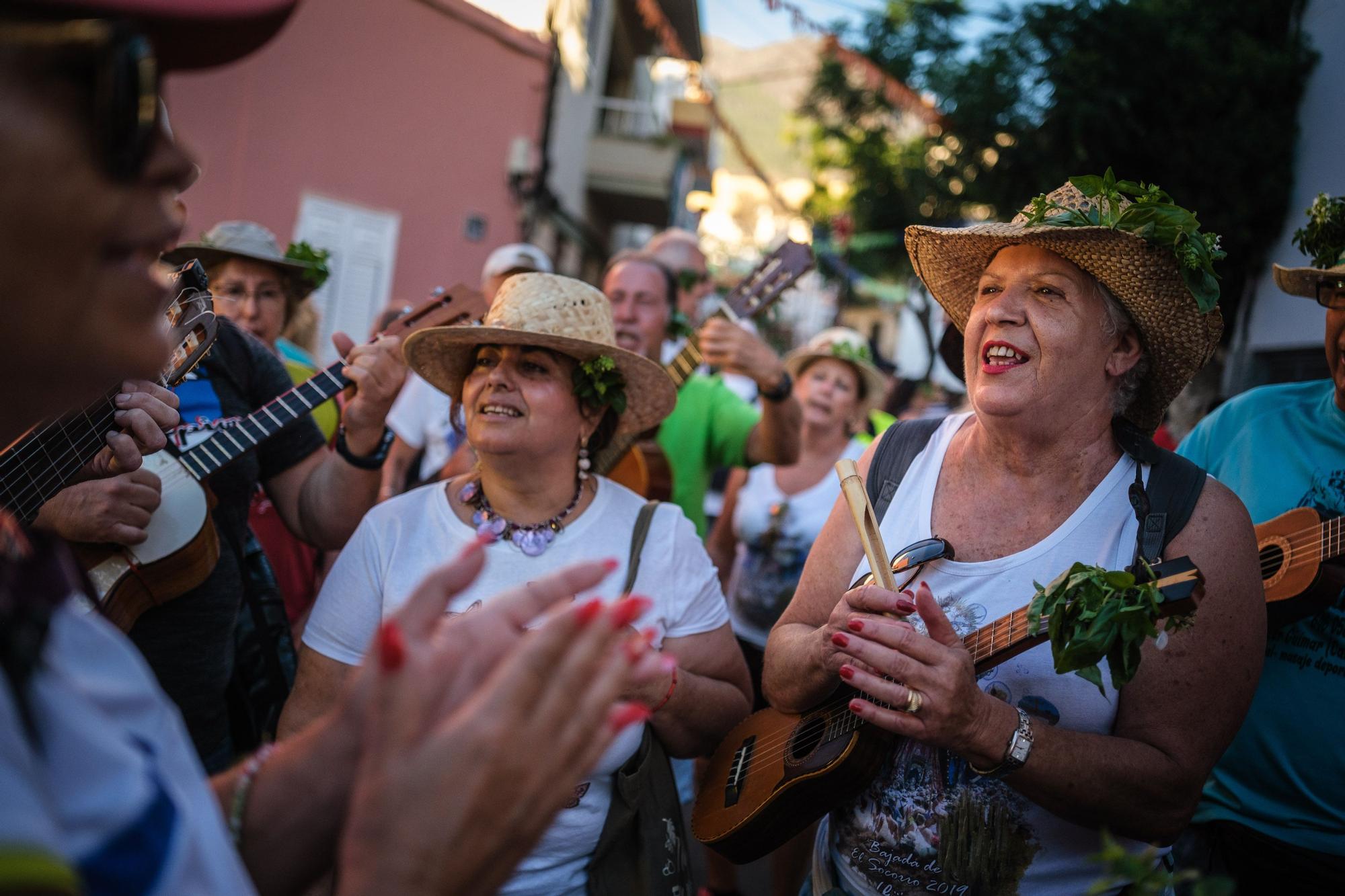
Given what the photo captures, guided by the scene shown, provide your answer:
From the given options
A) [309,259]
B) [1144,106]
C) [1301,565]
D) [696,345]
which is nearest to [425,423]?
[309,259]

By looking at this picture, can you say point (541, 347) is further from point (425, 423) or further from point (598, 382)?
point (425, 423)

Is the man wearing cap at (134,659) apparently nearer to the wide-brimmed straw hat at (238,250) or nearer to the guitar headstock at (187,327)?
the guitar headstock at (187,327)

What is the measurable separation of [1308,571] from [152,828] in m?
2.81

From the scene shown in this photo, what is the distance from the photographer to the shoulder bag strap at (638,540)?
2633 mm

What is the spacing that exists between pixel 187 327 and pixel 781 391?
8.23 feet

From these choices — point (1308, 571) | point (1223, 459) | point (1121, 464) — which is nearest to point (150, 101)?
point (1121, 464)

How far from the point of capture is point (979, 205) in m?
10.3

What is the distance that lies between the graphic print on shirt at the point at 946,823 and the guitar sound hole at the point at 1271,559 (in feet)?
3.38

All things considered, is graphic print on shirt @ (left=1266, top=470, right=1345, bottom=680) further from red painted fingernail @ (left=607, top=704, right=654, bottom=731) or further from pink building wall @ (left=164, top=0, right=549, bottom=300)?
pink building wall @ (left=164, top=0, right=549, bottom=300)

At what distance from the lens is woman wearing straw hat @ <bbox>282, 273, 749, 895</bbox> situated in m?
2.46

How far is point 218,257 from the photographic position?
4.06m

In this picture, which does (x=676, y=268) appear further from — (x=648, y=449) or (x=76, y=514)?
(x=76, y=514)

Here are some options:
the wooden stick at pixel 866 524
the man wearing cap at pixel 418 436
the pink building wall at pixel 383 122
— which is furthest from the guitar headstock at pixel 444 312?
the pink building wall at pixel 383 122

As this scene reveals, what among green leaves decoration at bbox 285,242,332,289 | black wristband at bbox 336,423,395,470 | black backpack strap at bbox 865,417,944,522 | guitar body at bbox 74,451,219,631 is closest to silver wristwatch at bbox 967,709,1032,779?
black backpack strap at bbox 865,417,944,522
